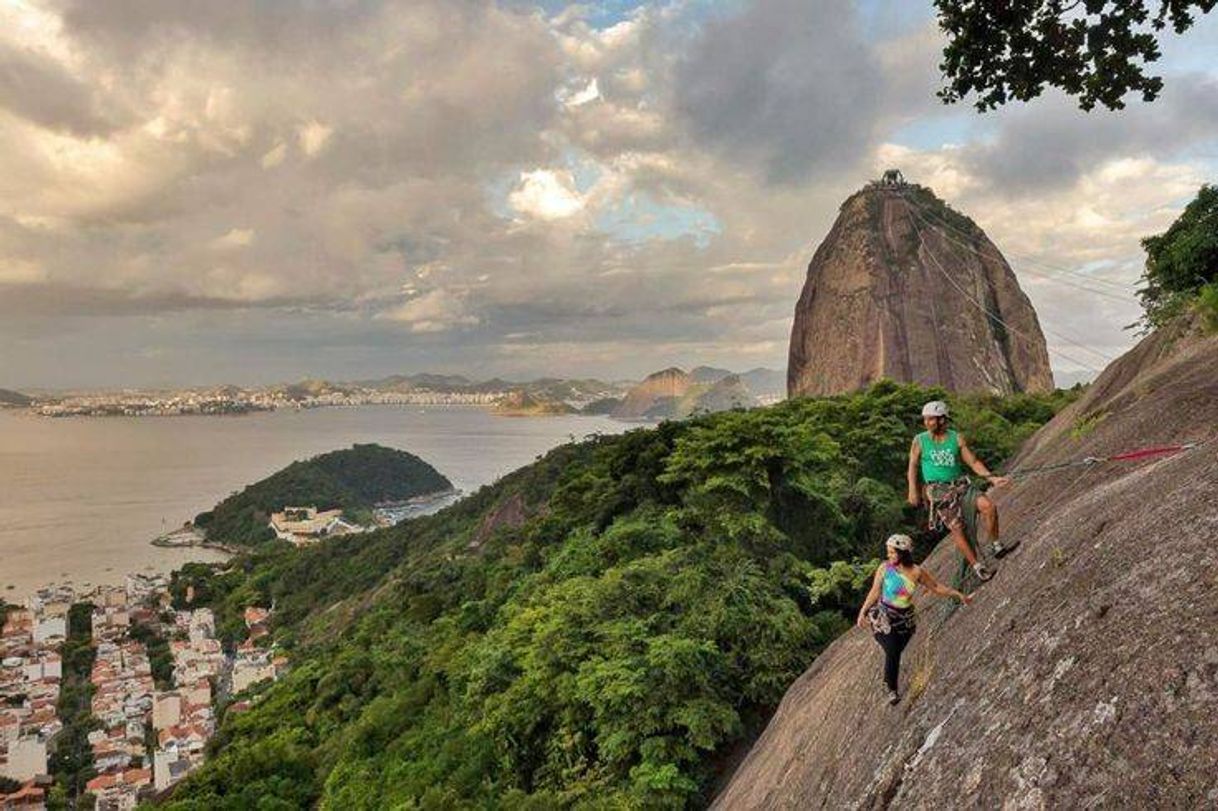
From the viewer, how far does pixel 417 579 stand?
3694 cm

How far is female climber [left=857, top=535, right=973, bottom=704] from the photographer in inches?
202

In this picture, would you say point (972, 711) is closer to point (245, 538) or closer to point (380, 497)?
point (245, 538)

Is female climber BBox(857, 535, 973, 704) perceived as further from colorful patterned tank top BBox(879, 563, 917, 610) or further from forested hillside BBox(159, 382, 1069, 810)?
forested hillside BBox(159, 382, 1069, 810)

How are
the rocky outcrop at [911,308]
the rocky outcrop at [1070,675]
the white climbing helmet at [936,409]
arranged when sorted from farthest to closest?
1. the rocky outcrop at [911,308]
2. the white climbing helmet at [936,409]
3. the rocky outcrop at [1070,675]

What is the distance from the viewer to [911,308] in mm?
58344

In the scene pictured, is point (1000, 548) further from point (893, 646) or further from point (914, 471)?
point (893, 646)

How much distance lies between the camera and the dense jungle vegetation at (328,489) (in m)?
121

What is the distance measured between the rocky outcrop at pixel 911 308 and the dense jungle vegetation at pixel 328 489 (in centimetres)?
9063

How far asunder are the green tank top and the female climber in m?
0.88

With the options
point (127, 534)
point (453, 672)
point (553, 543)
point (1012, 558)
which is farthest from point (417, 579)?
point (127, 534)

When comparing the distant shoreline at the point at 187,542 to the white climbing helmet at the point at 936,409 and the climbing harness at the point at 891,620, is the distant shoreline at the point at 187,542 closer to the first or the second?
the climbing harness at the point at 891,620

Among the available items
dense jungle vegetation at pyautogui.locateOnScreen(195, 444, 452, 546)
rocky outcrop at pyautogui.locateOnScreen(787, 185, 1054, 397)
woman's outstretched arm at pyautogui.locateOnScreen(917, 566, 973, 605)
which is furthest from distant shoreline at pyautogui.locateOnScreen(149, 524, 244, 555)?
woman's outstretched arm at pyautogui.locateOnScreen(917, 566, 973, 605)

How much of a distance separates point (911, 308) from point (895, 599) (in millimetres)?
58574

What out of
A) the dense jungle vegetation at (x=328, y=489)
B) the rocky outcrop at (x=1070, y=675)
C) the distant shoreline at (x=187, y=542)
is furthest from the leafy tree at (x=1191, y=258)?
the dense jungle vegetation at (x=328, y=489)
